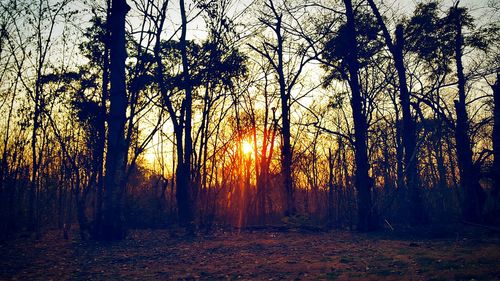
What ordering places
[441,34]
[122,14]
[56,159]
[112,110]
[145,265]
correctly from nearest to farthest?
[145,265], [112,110], [122,14], [441,34], [56,159]

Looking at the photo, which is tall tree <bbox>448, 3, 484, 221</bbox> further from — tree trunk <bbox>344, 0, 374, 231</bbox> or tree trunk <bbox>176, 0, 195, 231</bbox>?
tree trunk <bbox>176, 0, 195, 231</bbox>

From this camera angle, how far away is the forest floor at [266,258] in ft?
18.9

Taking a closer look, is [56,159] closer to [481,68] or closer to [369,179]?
[369,179]

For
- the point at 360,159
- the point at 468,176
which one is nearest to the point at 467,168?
the point at 468,176

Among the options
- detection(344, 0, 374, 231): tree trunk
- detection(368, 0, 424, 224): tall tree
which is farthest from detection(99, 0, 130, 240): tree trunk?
detection(368, 0, 424, 224): tall tree

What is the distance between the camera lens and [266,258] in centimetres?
754

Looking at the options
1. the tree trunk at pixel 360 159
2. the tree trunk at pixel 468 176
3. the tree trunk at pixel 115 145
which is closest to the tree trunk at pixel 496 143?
the tree trunk at pixel 468 176

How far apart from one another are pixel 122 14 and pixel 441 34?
40.1ft

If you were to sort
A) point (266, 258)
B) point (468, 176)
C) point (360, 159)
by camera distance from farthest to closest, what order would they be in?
point (468, 176) → point (360, 159) → point (266, 258)

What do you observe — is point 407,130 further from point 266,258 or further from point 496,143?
point 266,258

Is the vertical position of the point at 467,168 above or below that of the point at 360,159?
below

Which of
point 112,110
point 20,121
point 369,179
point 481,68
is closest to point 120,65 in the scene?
point 112,110

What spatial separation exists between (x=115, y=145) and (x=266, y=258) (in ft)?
17.6

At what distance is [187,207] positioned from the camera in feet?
44.1
